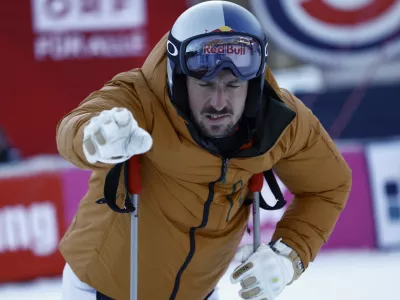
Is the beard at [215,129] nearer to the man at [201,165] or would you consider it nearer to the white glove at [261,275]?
the man at [201,165]

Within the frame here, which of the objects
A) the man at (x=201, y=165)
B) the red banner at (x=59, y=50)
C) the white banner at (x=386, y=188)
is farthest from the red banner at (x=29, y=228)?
the man at (x=201, y=165)

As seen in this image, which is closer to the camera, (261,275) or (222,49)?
(222,49)

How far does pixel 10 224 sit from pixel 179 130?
324 cm

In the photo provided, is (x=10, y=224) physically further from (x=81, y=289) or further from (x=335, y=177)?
(x=335, y=177)

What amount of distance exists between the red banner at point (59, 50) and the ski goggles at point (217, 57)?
16.6ft

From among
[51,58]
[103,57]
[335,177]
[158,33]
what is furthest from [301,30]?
[335,177]

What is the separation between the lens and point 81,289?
9.98 feet

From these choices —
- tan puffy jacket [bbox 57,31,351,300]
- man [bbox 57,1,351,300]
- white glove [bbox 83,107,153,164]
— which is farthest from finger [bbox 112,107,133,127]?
tan puffy jacket [bbox 57,31,351,300]

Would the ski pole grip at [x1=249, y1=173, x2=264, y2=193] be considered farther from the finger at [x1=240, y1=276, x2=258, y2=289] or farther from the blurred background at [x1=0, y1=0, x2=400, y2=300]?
the blurred background at [x1=0, y1=0, x2=400, y2=300]

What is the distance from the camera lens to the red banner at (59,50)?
769cm

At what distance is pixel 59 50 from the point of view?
775 cm

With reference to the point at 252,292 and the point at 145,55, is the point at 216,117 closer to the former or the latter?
the point at 252,292

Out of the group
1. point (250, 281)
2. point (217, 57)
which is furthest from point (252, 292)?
point (217, 57)

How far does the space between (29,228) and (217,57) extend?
132 inches
